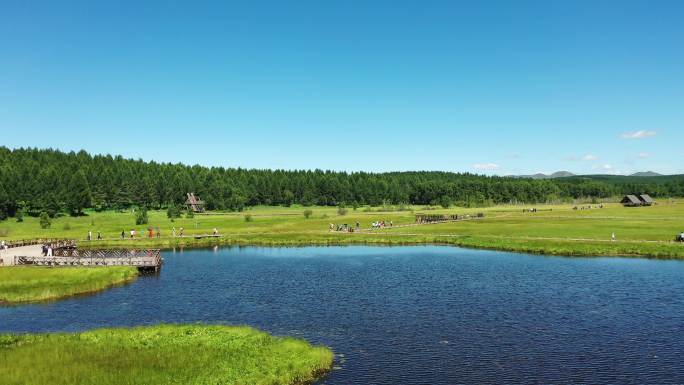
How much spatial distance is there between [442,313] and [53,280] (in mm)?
43919

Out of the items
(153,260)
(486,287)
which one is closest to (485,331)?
(486,287)

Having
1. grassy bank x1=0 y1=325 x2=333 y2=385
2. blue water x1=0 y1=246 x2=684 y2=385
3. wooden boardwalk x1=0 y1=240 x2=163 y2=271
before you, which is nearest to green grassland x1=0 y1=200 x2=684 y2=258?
blue water x1=0 y1=246 x2=684 y2=385

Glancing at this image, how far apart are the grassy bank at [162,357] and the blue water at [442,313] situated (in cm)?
315

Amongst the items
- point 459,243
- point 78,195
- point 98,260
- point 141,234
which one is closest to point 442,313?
point 98,260

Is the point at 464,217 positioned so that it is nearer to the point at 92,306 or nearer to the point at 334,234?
the point at 334,234

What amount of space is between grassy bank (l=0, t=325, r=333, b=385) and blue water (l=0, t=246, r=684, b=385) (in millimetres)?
3154

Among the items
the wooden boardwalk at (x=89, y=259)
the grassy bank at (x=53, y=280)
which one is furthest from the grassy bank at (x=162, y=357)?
the wooden boardwalk at (x=89, y=259)

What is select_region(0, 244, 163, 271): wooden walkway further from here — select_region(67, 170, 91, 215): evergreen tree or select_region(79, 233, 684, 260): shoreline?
select_region(67, 170, 91, 215): evergreen tree

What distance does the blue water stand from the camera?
34.3 metres

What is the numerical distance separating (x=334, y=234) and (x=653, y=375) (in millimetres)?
87251

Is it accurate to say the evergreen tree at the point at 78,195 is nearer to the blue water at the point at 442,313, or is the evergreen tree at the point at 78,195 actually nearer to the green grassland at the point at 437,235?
the green grassland at the point at 437,235

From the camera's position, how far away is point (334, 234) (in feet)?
385

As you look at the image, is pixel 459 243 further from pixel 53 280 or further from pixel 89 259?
pixel 53 280

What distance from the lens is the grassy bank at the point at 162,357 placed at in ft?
98.3
